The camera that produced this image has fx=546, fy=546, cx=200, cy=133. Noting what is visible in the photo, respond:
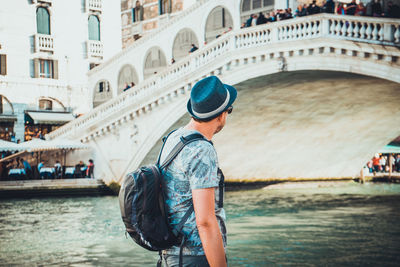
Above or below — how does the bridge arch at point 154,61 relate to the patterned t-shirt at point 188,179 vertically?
above

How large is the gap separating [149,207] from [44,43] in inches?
766

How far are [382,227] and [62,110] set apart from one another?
569 inches

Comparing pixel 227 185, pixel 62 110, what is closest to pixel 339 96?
pixel 227 185

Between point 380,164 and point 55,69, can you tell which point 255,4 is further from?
point 380,164

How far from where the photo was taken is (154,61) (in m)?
17.2

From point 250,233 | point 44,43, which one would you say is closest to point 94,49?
point 44,43

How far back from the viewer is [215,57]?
40.2 feet

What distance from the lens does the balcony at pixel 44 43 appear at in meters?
20.0

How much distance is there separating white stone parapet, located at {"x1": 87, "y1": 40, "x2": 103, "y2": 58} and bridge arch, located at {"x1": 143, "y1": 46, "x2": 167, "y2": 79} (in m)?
4.73

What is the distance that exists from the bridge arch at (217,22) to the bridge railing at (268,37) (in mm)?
2236

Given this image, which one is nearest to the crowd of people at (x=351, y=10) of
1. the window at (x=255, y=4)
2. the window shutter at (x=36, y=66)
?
the window at (x=255, y=4)

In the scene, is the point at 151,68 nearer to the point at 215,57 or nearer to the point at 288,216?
the point at 215,57

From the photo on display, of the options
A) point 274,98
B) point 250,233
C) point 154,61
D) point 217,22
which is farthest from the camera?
point 154,61

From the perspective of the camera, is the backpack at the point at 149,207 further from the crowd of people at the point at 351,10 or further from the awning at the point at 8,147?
the awning at the point at 8,147
